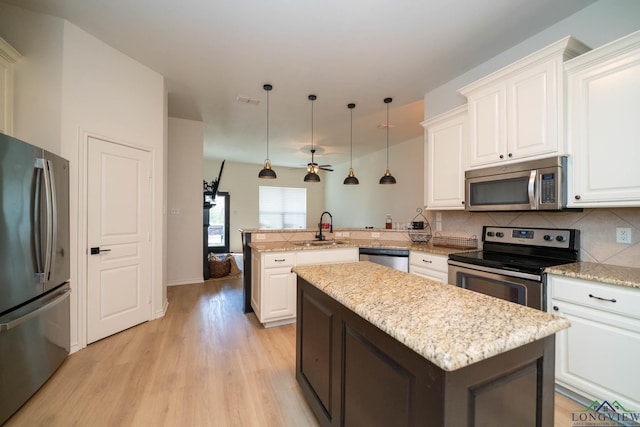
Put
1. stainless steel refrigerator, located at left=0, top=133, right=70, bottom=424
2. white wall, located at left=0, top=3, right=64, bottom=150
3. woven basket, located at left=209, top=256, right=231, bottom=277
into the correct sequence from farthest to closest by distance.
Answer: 1. woven basket, located at left=209, top=256, right=231, bottom=277
2. white wall, located at left=0, top=3, right=64, bottom=150
3. stainless steel refrigerator, located at left=0, top=133, right=70, bottom=424

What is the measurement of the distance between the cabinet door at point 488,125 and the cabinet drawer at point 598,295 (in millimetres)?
1105

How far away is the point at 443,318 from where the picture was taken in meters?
0.90

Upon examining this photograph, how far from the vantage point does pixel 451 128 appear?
282 centimetres

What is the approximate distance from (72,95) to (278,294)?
2.70m

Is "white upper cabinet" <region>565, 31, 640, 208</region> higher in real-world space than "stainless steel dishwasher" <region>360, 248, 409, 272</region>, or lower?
higher

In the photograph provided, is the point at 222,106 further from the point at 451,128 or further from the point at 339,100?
the point at 451,128

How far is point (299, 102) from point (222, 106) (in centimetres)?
119

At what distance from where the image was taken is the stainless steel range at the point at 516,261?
1.86 metres

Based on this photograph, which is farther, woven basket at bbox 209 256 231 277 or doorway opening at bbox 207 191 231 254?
doorway opening at bbox 207 191 231 254

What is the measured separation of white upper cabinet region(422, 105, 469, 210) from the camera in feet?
8.96

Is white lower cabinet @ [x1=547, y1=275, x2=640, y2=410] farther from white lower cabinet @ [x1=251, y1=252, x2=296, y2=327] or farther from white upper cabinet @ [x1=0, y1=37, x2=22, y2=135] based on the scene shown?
white upper cabinet @ [x1=0, y1=37, x2=22, y2=135]

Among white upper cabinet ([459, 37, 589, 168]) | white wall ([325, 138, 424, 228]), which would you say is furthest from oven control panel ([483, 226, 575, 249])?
white wall ([325, 138, 424, 228])

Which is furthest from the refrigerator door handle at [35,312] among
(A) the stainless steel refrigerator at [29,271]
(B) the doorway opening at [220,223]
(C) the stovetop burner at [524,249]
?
(B) the doorway opening at [220,223]

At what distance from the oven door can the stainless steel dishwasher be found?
650mm
